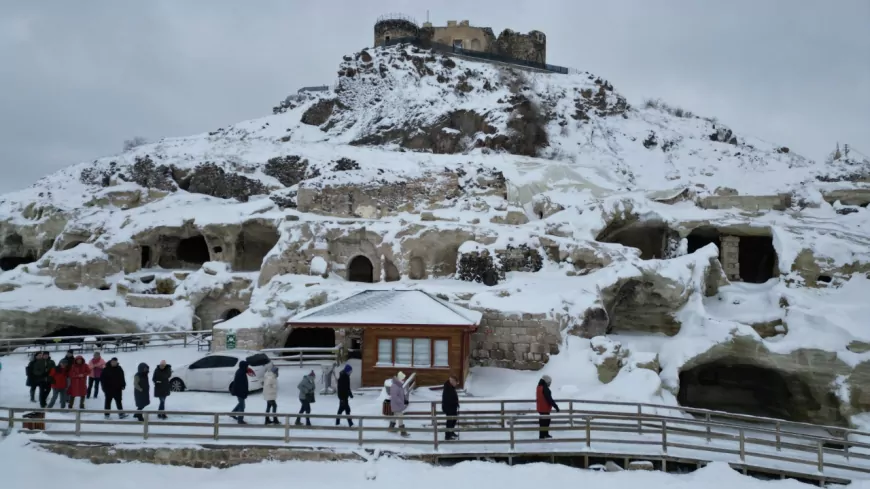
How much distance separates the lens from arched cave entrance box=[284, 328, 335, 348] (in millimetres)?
27547

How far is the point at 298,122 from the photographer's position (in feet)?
184

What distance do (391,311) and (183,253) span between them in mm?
23743

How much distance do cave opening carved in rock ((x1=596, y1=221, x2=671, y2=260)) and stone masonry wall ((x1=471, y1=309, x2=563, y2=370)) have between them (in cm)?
918

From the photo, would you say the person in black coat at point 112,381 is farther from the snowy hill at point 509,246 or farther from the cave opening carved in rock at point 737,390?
the cave opening carved in rock at point 737,390

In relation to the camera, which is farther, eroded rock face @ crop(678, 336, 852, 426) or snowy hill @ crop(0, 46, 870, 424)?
snowy hill @ crop(0, 46, 870, 424)

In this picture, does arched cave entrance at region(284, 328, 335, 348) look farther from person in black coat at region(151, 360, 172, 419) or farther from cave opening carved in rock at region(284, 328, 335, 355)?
person in black coat at region(151, 360, 172, 419)

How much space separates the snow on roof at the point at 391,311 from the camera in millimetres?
18375

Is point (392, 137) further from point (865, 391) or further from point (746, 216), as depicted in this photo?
point (865, 391)

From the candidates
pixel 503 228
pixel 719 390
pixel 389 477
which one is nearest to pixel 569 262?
pixel 503 228

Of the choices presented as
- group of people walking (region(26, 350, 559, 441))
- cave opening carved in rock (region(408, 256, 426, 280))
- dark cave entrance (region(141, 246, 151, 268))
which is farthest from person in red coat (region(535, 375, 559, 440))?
dark cave entrance (region(141, 246, 151, 268))

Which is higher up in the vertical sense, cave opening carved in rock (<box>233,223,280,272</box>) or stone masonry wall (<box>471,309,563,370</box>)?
cave opening carved in rock (<box>233,223,280,272</box>)

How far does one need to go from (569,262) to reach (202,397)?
1480 cm

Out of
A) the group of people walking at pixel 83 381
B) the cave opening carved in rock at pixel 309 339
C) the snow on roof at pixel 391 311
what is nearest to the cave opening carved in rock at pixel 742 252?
the snow on roof at pixel 391 311

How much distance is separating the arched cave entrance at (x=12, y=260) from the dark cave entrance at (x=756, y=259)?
141 feet
